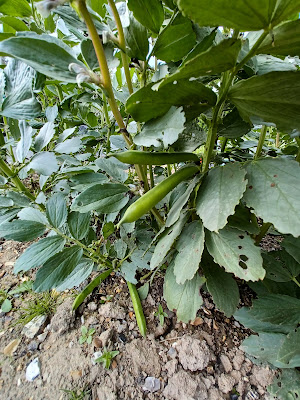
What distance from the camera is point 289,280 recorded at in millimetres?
668

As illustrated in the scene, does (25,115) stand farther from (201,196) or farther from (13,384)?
(13,384)

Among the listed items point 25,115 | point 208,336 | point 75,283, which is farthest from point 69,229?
point 208,336

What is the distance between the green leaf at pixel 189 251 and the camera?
514 millimetres

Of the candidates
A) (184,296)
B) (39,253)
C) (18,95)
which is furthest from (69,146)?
(184,296)

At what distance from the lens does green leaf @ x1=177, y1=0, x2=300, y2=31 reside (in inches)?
11.7

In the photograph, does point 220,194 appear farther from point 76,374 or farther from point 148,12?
Result: point 76,374

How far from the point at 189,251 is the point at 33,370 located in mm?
632

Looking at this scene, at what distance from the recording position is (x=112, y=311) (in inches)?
35.1

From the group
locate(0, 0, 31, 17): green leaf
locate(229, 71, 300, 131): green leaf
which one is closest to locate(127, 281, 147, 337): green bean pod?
locate(229, 71, 300, 131): green leaf

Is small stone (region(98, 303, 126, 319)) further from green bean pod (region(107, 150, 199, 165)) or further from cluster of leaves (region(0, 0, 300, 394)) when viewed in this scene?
green bean pod (region(107, 150, 199, 165))

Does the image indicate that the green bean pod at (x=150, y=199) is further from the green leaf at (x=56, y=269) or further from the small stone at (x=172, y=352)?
the small stone at (x=172, y=352)

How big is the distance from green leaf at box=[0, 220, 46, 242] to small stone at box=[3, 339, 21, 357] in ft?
1.31

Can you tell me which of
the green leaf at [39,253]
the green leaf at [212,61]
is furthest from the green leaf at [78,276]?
the green leaf at [212,61]

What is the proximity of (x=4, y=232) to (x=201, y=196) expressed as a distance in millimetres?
541
